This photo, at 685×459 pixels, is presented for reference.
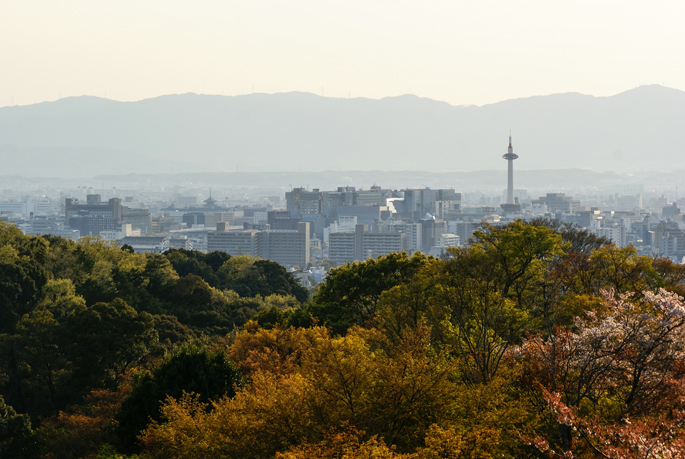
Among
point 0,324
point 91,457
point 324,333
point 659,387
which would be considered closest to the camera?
point 659,387

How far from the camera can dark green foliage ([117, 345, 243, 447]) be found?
1695 cm

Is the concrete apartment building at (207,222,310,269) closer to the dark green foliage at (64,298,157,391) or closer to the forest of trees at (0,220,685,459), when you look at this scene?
the forest of trees at (0,220,685,459)

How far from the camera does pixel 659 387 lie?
9.70 metres

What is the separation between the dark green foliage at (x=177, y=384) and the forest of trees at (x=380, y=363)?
0.04 meters

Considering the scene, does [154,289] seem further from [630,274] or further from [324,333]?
[630,274]

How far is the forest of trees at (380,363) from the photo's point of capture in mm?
9742

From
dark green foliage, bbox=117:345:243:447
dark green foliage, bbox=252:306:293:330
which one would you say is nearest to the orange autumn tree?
dark green foliage, bbox=117:345:243:447

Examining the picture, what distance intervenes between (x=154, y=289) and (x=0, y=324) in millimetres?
9395

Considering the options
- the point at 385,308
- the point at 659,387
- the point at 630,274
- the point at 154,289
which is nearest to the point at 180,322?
the point at 154,289

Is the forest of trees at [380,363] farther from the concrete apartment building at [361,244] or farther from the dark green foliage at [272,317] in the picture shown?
the concrete apartment building at [361,244]

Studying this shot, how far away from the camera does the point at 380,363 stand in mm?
12633

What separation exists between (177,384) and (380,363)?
22.8 ft

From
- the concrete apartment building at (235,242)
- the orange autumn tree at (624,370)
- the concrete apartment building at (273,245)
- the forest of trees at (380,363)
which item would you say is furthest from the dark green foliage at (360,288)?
the concrete apartment building at (235,242)

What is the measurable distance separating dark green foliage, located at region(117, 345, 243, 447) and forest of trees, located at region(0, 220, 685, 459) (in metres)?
0.04
